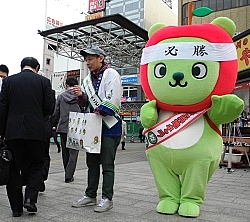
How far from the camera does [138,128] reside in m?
24.8

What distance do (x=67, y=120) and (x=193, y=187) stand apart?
2.87 metres

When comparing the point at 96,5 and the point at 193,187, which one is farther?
the point at 96,5

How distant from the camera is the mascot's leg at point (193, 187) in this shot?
347 centimetres

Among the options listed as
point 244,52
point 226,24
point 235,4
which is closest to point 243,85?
point 244,52

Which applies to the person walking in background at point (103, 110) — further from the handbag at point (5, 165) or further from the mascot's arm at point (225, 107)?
the mascot's arm at point (225, 107)

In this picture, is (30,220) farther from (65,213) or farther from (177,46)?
(177,46)

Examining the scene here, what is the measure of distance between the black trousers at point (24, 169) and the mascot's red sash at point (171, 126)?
124 centimetres

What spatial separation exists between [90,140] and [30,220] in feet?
3.34

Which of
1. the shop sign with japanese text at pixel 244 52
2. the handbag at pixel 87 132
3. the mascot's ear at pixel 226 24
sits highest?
the shop sign with japanese text at pixel 244 52

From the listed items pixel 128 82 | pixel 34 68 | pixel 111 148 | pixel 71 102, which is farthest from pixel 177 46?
pixel 128 82

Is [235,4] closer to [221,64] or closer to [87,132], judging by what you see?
[221,64]

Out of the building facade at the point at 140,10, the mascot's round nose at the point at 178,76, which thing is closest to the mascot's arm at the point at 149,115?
the mascot's round nose at the point at 178,76

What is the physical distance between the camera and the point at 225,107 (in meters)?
3.41

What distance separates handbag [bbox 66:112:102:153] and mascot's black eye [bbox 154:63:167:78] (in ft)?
2.63
